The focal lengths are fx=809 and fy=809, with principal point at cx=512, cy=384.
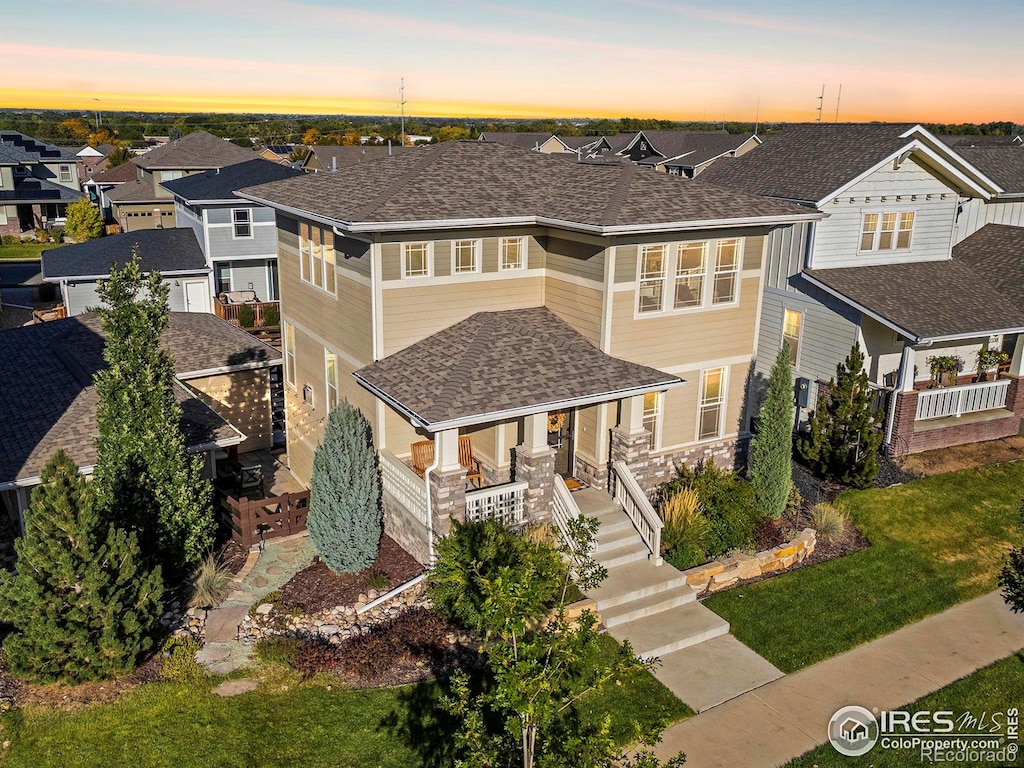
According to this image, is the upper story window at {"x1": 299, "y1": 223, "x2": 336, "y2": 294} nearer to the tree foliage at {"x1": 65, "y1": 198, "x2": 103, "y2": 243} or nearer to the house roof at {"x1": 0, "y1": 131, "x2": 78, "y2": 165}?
the tree foliage at {"x1": 65, "y1": 198, "x2": 103, "y2": 243}

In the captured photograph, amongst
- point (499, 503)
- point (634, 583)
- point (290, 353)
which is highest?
point (290, 353)

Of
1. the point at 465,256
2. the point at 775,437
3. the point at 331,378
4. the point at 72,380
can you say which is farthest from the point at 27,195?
the point at 775,437

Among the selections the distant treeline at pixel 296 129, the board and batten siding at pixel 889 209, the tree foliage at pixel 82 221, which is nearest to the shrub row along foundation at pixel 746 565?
the board and batten siding at pixel 889 209

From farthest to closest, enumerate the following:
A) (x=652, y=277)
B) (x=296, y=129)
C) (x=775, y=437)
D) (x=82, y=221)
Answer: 1. (x=296, y=129)
2. (x=82, y=221)
3. (x=775, y=437)
4. (x=652, y=277)

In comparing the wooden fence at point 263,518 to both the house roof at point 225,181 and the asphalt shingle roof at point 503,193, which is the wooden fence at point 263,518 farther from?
the house roof at point 225,181

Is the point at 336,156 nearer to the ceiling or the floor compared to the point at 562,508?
nearer to the ceiling

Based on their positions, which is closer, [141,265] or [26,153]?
[141,265]

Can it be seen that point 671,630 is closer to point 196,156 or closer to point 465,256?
point 465,256
